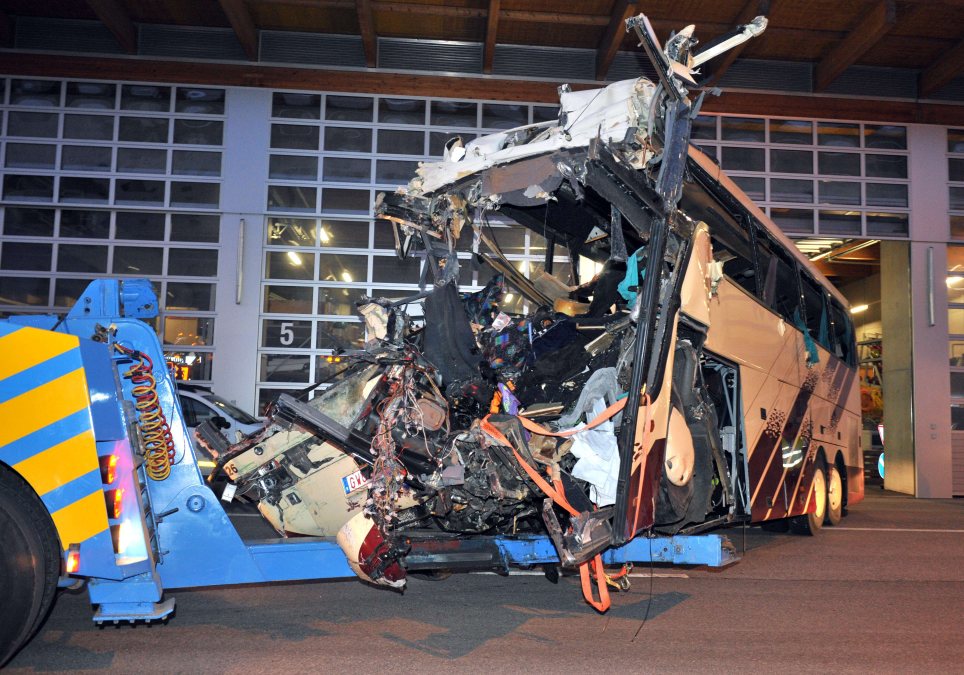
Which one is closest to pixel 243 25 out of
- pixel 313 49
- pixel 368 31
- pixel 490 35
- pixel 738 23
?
pixel 313 49

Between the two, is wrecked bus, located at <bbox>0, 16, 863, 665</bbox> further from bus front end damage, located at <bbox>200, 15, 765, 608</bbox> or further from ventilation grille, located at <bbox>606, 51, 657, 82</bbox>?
ventilation grille, located at <bbox>606, 51, 657, 82</bbox>

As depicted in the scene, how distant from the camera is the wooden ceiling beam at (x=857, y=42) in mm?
12648

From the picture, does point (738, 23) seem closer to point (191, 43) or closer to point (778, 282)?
point (778, 282)

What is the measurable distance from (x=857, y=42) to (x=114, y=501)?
1417 cm

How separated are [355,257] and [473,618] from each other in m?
8.99

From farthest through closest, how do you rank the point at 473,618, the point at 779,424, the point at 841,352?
the point at 841,352 < the point at 779,424 < the point at 473,618

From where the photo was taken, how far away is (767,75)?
14.6 m

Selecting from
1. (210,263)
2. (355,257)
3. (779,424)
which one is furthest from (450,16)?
(779,424)

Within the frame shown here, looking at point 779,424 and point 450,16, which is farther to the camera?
point 450,16

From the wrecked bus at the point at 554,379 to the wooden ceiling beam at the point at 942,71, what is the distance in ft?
33.7

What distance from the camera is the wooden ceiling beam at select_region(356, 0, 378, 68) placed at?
12.4 meters

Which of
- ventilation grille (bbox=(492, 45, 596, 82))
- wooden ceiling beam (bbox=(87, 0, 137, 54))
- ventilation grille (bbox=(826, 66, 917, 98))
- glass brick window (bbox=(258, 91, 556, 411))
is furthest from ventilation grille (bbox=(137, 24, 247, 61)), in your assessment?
ventilation grille (bbox=(826, 66, 917, 98))

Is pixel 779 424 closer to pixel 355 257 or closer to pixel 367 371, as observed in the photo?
pixel 367 371

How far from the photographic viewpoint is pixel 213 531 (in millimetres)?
4480
